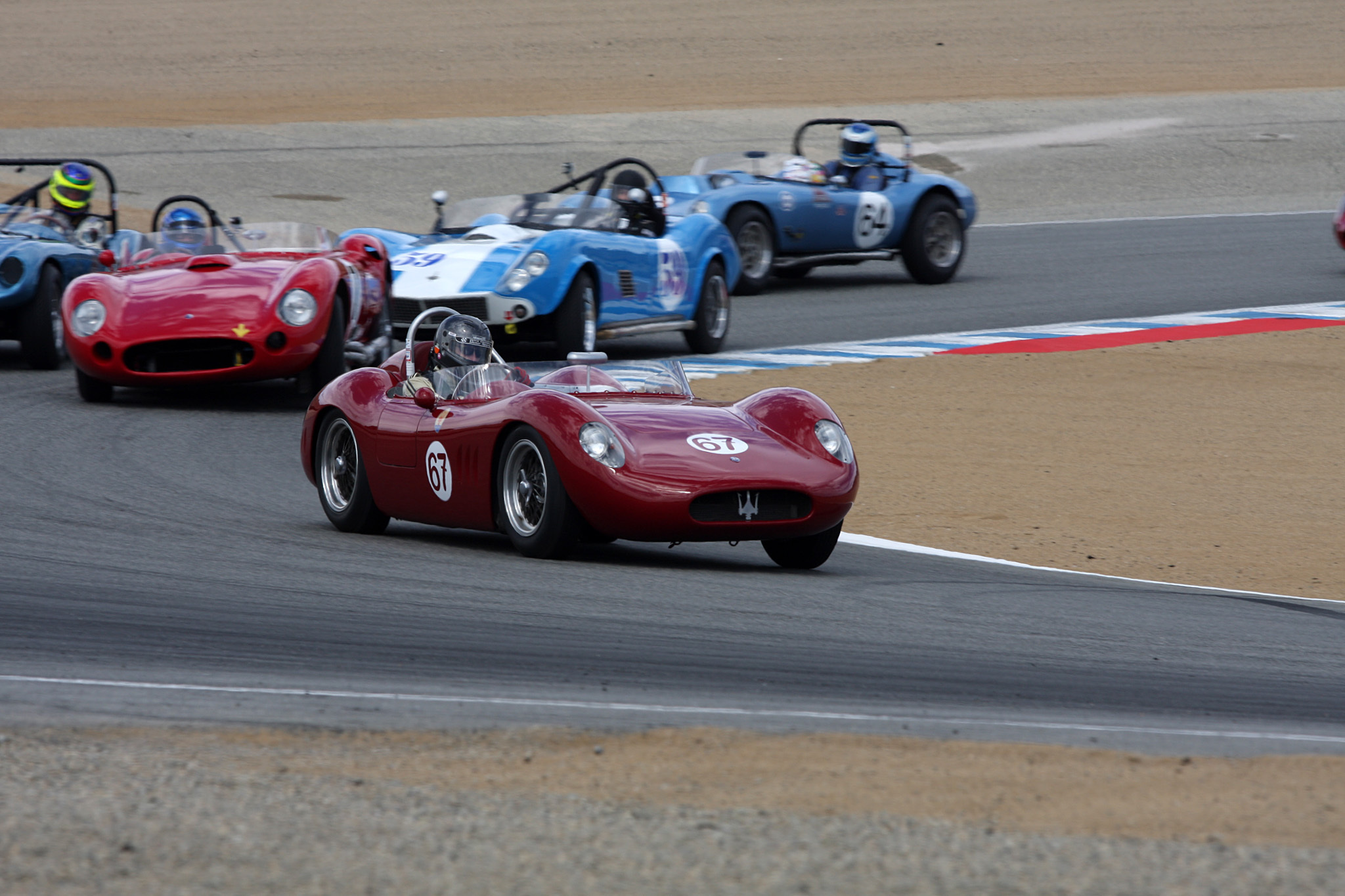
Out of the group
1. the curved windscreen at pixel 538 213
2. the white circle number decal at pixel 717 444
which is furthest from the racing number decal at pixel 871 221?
the white circle number decal at pixel 717 444

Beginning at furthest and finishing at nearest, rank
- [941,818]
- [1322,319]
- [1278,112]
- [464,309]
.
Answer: [1278,112]
[1322,319]
[464,309]
[941,818]

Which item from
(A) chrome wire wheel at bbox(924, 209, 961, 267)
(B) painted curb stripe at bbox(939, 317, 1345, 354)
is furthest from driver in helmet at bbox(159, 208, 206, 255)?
(A) chrome wire wheel at bbox(924, 209, 961, 267)

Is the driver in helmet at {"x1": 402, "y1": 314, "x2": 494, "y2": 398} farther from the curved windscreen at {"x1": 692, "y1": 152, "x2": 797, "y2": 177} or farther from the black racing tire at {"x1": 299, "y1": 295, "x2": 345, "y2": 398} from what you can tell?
the curved windscreen at {"x1": 692, "y1": 152, "x2": 797, "y2": 177}

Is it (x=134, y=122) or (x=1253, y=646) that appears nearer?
(x=1253, y=646)

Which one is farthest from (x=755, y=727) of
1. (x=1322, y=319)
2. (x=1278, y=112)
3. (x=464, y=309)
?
(x=1278, y=112)

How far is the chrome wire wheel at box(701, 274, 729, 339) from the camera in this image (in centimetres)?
1498

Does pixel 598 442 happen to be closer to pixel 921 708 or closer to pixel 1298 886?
pixel 921 708

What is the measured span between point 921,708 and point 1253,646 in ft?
5.71

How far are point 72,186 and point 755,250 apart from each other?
22.5 feet

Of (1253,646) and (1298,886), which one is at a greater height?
(1298,886)

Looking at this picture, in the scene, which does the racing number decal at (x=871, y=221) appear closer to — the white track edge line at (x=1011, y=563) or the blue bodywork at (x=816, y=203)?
the blue bodywork at (x=816, y=203)

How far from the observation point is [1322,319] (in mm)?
17297

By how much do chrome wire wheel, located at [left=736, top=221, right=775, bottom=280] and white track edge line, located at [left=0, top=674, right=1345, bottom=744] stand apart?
13.8 m

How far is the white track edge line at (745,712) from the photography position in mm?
4934
